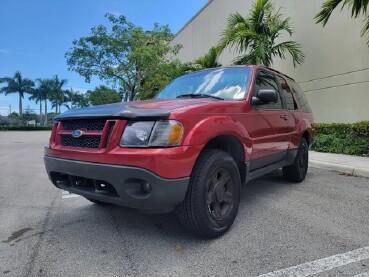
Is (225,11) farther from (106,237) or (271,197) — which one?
(106,237)

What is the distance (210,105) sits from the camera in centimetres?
312

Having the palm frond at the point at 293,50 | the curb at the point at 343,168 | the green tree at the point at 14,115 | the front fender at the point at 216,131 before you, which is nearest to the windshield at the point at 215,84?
the front fender at the point at 216,131

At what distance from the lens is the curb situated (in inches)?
248

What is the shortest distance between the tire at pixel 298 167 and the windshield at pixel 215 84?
6.37 ft

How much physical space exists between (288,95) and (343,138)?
515 cm

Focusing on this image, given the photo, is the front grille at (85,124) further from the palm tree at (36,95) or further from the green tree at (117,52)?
the palm tree at (36,95)

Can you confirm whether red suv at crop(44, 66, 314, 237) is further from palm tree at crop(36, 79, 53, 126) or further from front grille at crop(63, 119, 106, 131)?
palm tree at crop(36, 79, 53, 126)

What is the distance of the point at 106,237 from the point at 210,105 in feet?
5.29

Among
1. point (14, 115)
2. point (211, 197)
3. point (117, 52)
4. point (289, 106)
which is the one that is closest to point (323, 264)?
point (211, 197)

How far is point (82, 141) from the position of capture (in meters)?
3.01

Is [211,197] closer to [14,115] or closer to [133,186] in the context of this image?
[133,186]

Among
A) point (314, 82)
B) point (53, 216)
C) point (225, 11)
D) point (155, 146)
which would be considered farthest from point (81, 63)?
point (155, 146)

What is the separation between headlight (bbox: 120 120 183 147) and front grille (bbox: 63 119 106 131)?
30 cm

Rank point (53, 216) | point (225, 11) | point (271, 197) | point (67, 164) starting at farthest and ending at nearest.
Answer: point (225, 11), point (271, 197), point (53, 216), point (67, 164)
